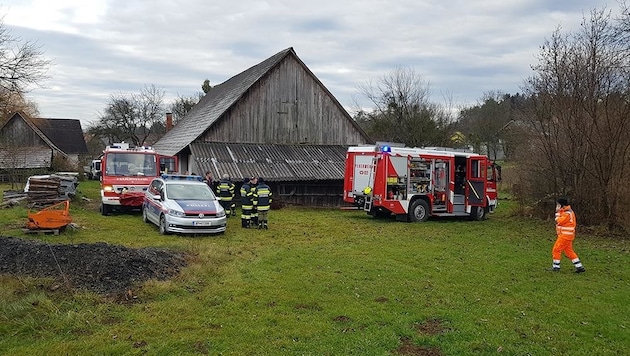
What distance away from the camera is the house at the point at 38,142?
1318 inches

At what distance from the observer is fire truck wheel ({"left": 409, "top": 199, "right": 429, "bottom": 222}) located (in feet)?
59.6

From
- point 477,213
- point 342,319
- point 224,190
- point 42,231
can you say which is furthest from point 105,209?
point 477,213

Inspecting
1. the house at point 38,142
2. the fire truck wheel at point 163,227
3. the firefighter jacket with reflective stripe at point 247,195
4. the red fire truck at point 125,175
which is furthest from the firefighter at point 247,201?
the house at point 38,142

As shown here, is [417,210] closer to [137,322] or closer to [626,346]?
[626,346]

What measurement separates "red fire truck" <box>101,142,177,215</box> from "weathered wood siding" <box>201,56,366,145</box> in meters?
5.32

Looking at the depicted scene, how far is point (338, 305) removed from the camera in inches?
291

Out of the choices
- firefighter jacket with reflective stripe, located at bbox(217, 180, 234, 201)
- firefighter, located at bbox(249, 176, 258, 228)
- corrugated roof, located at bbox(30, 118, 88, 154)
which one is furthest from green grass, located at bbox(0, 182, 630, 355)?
corrugated roof, located at bbox(30, 118, 88, 154)

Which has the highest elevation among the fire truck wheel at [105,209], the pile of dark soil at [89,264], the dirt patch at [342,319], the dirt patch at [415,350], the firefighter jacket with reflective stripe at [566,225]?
the firefighter jacket with reflective stripe at [566,225]

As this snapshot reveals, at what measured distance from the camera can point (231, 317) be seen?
6699 millimetres

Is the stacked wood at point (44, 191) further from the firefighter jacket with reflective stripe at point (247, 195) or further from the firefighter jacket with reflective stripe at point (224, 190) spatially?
the firefighter jacket with reflective stripe at point (247, 195)

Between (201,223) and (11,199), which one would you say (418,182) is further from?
(11,199)

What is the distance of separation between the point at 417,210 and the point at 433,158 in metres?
2.07

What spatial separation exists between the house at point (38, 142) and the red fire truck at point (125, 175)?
17757 mm

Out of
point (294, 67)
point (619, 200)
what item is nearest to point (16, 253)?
point (619, 200)
